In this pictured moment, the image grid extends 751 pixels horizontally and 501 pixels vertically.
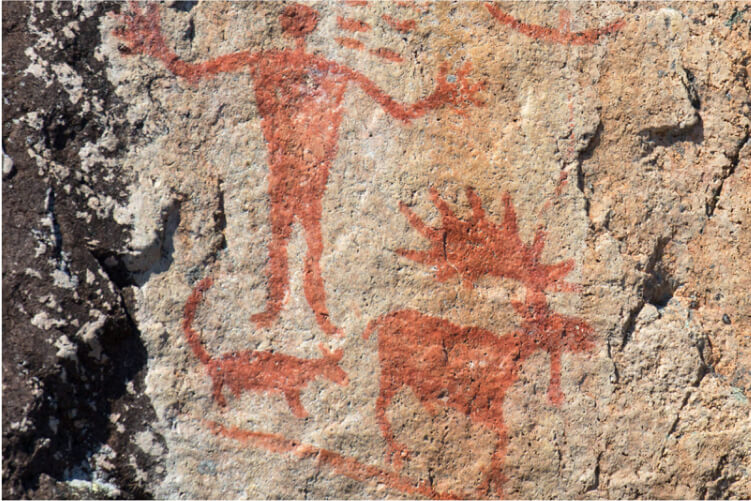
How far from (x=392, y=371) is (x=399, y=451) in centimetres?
18

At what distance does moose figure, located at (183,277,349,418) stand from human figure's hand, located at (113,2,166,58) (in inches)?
23.5

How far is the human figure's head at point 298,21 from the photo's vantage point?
1.57 m

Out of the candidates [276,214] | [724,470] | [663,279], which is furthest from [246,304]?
[724,470]

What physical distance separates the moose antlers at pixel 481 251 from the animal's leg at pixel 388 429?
0.95 feet

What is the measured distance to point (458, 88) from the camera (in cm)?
157

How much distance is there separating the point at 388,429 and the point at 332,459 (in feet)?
0.48

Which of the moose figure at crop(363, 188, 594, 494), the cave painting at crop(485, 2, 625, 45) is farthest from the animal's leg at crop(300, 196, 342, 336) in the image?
the cave painting at crop(485, 2, 625, 45)

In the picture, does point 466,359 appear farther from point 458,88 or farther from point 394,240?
point 458,88

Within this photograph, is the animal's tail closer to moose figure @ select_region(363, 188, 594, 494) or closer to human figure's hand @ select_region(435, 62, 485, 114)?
moose figure @ select_region(363, 188, 594, 494)

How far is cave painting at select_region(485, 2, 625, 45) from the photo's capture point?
5.12ft

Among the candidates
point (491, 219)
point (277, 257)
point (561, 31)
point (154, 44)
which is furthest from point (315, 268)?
point (561, 31)

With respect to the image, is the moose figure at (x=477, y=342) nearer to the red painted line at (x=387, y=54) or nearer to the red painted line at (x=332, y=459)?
the red painted line at (x=332, y=459)

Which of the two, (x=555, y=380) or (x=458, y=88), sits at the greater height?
(x=458, y=88)

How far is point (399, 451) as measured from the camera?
1.52 metres
